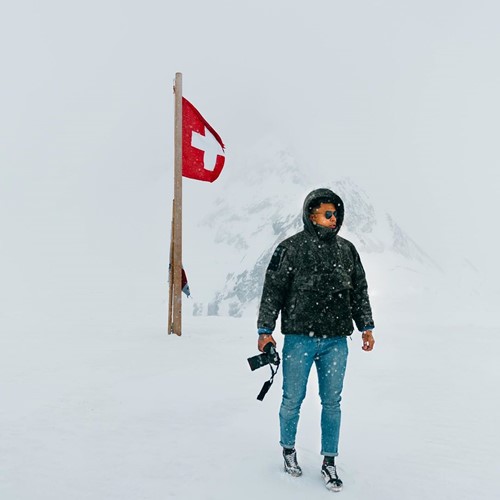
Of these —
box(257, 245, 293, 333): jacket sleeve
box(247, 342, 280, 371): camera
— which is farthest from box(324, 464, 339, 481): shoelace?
box(257, 245, 293, 333): jacket sleeve

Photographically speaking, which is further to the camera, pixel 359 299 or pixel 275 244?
pixel 275 244

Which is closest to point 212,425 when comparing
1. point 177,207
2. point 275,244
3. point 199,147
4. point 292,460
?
point 292,460

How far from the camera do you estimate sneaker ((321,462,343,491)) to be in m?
3.16

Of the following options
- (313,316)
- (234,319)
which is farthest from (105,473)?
(234,319)

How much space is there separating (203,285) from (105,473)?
3928 inches

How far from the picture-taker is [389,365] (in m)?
7.16

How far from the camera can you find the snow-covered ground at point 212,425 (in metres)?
3.22

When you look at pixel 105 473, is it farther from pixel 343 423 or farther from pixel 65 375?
pixel 65 375

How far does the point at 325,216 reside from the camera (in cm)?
337

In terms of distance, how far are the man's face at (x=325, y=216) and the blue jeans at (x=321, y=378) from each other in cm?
77

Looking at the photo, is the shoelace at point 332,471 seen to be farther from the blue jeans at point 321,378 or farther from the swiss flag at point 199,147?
the swiss flag at point 199,147

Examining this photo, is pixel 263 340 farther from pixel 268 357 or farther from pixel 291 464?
pixel 291 464

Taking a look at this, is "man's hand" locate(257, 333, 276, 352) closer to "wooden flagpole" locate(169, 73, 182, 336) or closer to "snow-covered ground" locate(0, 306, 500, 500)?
"snow-covered ground" locate(0, 306, 500, 500)

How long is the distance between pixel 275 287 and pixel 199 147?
19.2 ft
